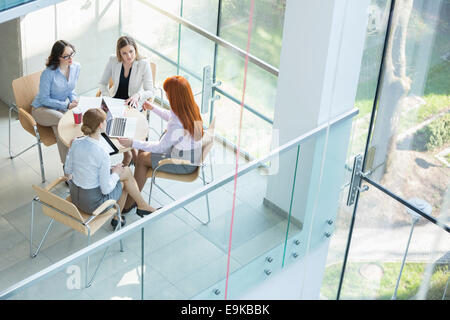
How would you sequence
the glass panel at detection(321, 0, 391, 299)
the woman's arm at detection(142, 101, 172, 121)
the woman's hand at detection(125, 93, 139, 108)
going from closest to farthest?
the glass panel at detection(321, 0, 391, 299) < the woman's arm at detection(142, 101, 172, 121) < the woman's hand at detection(125, 93, 139, 108)

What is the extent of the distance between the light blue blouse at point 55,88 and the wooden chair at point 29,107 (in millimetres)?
100

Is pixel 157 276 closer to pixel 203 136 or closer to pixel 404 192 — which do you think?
pixel 203 136

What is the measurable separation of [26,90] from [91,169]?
1.35 meters

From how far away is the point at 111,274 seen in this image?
13.2 ft

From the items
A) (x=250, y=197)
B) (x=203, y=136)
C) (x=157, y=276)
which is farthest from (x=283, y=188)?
(x=157, y=276)

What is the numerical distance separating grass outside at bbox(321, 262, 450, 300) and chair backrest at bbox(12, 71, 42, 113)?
2689mm

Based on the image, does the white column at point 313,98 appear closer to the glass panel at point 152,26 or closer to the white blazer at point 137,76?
the white blazer at point 137,76

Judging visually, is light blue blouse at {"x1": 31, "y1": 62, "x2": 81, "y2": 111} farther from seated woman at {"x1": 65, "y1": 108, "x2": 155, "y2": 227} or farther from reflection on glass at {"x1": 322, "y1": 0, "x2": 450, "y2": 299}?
reflection on glass at {"x1": 322, "y1": 0, "x2": 450, "y2": 299}

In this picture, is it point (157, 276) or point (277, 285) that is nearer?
point (157, 276)

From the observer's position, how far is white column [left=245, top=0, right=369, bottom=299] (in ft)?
14.9

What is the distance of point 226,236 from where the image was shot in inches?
181

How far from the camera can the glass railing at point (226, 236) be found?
12.7 ft

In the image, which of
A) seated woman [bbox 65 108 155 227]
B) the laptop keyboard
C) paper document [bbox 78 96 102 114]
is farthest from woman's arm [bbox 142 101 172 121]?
seated woman [bbox 65 108 155 227]

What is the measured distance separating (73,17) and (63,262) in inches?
150
